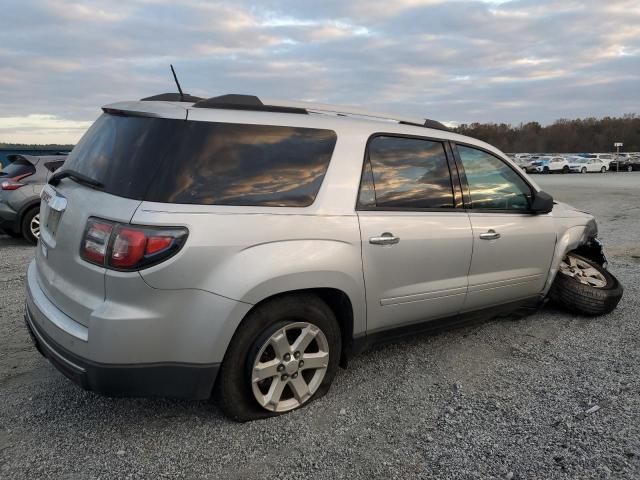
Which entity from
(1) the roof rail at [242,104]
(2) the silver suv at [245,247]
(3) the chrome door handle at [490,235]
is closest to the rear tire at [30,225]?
(2) the silver suv at [245,247]

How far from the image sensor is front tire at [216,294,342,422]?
273 centimetres

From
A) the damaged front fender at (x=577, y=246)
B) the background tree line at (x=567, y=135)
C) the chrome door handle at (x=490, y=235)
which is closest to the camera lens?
the chrome door handle at (x=490, y=235)

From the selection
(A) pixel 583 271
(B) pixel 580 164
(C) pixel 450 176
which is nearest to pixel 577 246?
(A) pixel 583 271

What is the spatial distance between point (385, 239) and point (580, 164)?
4843cm

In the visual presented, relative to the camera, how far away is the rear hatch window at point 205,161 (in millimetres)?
2557

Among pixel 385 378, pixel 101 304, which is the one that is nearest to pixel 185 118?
pixel 101 304

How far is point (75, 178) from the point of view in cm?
294

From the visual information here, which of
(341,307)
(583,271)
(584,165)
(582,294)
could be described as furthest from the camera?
(584,165)

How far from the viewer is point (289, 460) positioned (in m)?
2.61

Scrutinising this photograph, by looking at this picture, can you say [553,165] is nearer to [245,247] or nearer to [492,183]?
[492,183]

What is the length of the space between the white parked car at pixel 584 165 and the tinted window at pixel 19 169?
→ 151ft

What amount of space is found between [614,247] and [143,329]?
8.38m

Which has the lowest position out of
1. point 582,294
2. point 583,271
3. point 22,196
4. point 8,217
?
point 8,217

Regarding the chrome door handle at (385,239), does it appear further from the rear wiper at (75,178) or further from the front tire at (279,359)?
the rear wiper at (75,178)
